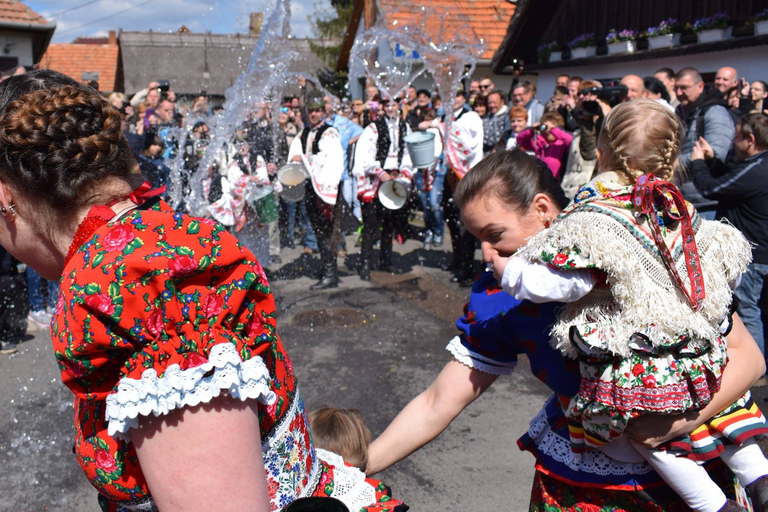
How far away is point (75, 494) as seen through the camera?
3576 millimetres

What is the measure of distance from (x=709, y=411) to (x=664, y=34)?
470 inches

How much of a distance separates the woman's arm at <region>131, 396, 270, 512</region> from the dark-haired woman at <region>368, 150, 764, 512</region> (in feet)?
2.58

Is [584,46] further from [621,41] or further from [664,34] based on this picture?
[664,34]

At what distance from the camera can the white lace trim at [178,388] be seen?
1.10 m

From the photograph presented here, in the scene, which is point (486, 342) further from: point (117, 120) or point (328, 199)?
point (328, 199)

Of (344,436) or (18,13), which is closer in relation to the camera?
(344,436)

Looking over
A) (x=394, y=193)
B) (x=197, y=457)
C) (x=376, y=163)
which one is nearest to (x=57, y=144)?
(x=197, y=457)

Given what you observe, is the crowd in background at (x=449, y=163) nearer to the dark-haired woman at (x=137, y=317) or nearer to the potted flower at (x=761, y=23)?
the potted flower at (x=761, y=23)

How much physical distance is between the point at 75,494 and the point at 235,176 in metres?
4.85

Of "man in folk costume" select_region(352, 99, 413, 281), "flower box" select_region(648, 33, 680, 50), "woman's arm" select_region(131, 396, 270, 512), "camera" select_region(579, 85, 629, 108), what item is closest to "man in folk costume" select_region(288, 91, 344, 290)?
"man in folk costume" select_region(352, 99, 413, 281)

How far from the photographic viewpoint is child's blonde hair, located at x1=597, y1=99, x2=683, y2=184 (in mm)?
1629

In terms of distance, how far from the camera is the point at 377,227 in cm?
848

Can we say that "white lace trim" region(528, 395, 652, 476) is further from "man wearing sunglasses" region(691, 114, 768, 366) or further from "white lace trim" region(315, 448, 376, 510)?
"man wearing sunglasses" region(691, 114, 768, 366)

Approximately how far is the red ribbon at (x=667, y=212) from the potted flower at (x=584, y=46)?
14166mm
